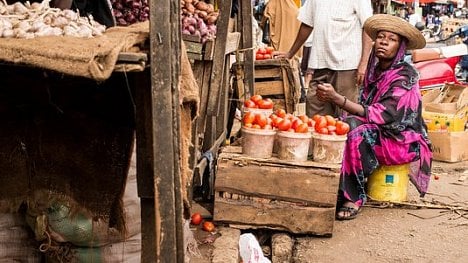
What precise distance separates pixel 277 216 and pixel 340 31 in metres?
2.40

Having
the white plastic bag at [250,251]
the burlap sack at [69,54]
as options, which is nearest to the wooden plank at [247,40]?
the white plastic bag at [250,251]

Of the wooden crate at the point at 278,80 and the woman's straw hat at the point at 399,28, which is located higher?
the woman's straw hat at the point at 399,28

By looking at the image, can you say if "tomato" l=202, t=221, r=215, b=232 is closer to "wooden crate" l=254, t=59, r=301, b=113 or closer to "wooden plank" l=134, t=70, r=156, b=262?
"wooden plank" l=134, t=70, r=156, b=262

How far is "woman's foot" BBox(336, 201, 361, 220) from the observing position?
5492mm

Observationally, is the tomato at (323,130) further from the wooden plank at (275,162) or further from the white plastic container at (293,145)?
the wooden plank at (275,162)

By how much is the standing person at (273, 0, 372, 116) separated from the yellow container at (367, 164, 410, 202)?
1.06 meters

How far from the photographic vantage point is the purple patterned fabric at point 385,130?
5.41 m

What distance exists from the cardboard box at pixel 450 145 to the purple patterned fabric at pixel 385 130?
86.8 inches

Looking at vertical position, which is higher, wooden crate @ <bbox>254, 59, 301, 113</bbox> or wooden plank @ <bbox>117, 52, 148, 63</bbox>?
wooden plank @ <bbox>117, 52, 148, 63</bbox>

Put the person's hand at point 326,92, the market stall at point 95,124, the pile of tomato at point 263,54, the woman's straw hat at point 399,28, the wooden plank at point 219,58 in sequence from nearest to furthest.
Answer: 1. the market stall at point 95,124
2. the wooden plank at point 219,58
3. the person's hand at point 326,92
4. the woman's straw hat at point 399,28
5. the pile of tomato at point 263,54

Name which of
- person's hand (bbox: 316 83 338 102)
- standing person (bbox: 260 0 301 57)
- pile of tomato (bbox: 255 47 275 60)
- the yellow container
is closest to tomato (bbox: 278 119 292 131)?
person's hand (bbox: 316 83 338 102)

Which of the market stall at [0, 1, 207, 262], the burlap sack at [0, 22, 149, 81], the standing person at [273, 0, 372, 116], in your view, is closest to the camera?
the burlap sack at [0, 22, 149, 81]

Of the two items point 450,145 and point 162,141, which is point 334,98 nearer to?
point 450,145

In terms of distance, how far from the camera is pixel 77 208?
291cm
